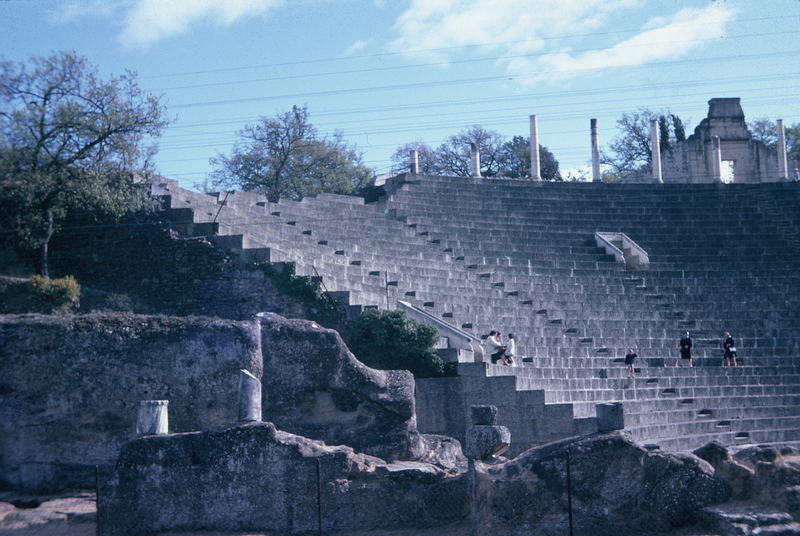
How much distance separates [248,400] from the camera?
12812 mm

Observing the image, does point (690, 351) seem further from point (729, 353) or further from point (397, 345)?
point (397, 345)

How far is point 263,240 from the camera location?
22219 mm

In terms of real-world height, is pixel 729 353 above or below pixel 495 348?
below

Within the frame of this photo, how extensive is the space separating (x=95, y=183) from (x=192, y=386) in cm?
789

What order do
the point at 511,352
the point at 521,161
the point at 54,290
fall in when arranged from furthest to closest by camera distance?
the point at 521,161 < the point at 511,352 < the point at 54,290

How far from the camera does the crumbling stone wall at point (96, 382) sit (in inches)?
554

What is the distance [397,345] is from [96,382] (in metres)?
6.13

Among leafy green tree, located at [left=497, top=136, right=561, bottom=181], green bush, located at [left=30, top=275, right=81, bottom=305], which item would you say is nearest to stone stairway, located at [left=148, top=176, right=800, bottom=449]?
green bush, located at [left=30, top=275, right=81, bottom=305]

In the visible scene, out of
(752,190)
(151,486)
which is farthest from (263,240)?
(752,190)

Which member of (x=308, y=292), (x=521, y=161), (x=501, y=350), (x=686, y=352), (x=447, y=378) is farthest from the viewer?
(x=521, y=161)

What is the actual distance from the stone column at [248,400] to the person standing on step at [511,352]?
8022 millimetres

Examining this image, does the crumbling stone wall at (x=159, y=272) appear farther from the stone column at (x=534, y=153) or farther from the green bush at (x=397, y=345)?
the stone column at (x=534, y=153)

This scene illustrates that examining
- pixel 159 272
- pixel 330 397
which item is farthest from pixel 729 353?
pixel 159 272

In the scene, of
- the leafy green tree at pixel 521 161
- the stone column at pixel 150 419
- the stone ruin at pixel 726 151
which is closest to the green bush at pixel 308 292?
the stone column at pixel 150 419
